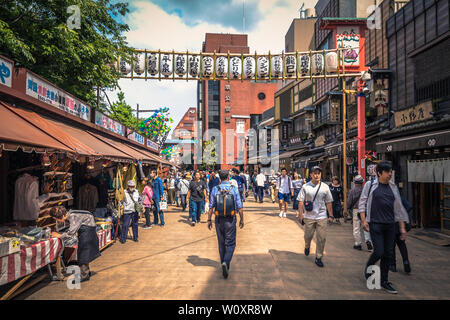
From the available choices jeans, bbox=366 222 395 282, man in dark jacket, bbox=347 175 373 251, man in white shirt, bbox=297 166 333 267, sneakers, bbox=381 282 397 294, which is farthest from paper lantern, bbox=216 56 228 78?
sneakers, bbox=381 282 397 294

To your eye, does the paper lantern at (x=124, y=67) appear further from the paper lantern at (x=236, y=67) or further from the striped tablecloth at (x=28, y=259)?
the striped tablecloth at (x=28, y=259)

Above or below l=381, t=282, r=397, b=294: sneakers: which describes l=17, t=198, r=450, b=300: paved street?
below

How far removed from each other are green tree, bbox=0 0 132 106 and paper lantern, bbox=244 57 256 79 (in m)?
5.88

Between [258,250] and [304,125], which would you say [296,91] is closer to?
[304,125]

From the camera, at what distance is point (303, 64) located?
13.9m

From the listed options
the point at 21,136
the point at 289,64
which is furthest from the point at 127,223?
the point at 289,64

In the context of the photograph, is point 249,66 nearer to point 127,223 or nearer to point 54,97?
point 54,97

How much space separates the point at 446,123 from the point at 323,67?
6.83m

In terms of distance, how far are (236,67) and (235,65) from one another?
4.1 inches

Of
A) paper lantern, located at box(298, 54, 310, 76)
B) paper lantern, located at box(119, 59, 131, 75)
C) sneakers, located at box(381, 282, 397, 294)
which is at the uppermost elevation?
paper lantern, located at box(298, 54, 310, 76)

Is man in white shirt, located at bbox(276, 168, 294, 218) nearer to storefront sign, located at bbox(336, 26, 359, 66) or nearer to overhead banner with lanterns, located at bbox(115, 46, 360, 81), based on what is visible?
overhead banner with lanterns, located at bbox(115, 46, 360, 81)

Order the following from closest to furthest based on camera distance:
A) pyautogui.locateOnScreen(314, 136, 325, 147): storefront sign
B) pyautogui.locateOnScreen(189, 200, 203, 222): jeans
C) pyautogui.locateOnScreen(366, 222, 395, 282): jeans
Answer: pyautogui.locateOnScreen(366, 222, 395, 282): jeans → pyautogui.locateOnScreen(189, 200, 203, 222): jeans → pyautogui.locateOnScreen(314, 136, 325, 147): storefront sign

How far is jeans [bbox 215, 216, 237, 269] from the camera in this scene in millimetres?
4902
